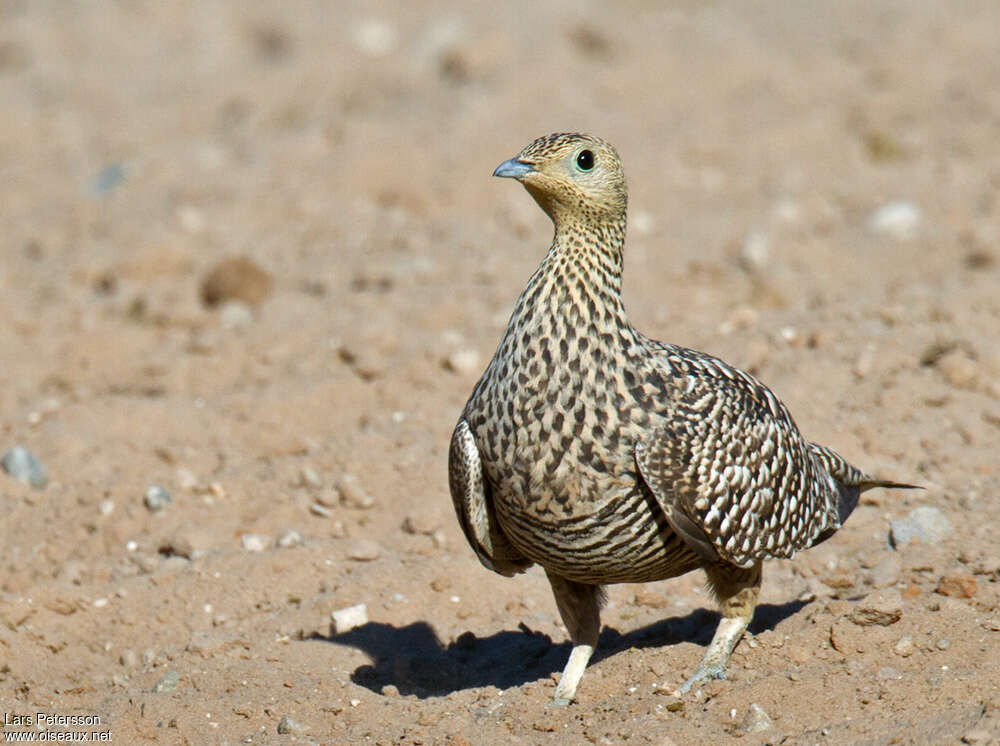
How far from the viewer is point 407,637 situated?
22.5 ft

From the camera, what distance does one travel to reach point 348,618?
685cm

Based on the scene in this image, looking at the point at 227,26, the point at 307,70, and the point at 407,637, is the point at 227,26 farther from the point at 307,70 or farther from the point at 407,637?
the point at 407,637

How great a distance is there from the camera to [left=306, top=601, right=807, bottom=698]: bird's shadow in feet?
21.4

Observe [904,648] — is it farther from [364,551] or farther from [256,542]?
[256,542]

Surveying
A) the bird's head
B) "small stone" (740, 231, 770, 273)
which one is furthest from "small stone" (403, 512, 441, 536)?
"small stone" (740, 231, 770, 273)

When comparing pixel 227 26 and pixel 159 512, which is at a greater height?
pixel 227 26

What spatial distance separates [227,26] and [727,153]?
23.6ft

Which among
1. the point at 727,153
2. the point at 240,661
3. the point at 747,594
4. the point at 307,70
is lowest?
the point at 240,661

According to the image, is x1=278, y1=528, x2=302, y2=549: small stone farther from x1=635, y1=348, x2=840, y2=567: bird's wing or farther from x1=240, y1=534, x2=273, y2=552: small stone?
x1=635, y1=348, x2=840, y2=567: bird's wing

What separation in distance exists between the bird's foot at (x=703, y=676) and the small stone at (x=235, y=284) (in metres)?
5.53

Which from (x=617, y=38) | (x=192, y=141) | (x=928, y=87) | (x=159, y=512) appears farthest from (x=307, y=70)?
(x=159, y=512)

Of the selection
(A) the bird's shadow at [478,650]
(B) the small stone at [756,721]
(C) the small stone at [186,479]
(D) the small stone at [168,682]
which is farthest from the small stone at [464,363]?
(B) the small stone at [756,721]

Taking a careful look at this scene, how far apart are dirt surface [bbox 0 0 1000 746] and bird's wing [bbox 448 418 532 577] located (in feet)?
2.12

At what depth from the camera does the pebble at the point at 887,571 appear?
6.65m
